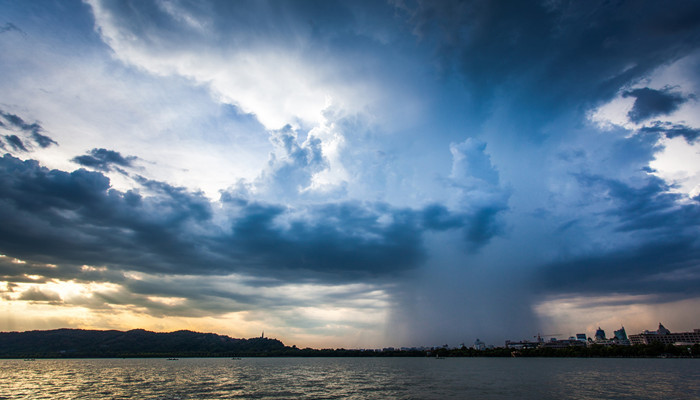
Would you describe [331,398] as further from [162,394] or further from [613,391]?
[613,391]

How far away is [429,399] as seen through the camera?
59281mm

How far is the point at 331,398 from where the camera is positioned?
205ft

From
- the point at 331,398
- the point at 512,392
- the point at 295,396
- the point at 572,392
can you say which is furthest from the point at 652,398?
the point at 295,396

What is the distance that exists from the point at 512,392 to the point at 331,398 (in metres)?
37.3

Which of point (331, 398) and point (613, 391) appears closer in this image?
point (331, 398)

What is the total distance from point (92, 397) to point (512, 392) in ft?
274

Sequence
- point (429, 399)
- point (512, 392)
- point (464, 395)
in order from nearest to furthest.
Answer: point (429, 399) → point (464, 395) → point (512, 392)

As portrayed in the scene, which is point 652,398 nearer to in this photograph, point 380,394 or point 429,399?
point 429,399

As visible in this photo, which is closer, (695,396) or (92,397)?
(695,396)

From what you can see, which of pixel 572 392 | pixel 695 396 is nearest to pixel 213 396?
pixel 572 392

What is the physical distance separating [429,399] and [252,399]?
32076mm

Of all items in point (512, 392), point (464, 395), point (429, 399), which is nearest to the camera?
point (429, 399)

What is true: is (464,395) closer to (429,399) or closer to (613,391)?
(429,399)

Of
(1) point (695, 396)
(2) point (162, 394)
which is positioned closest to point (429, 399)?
(1) point (695, 396)
